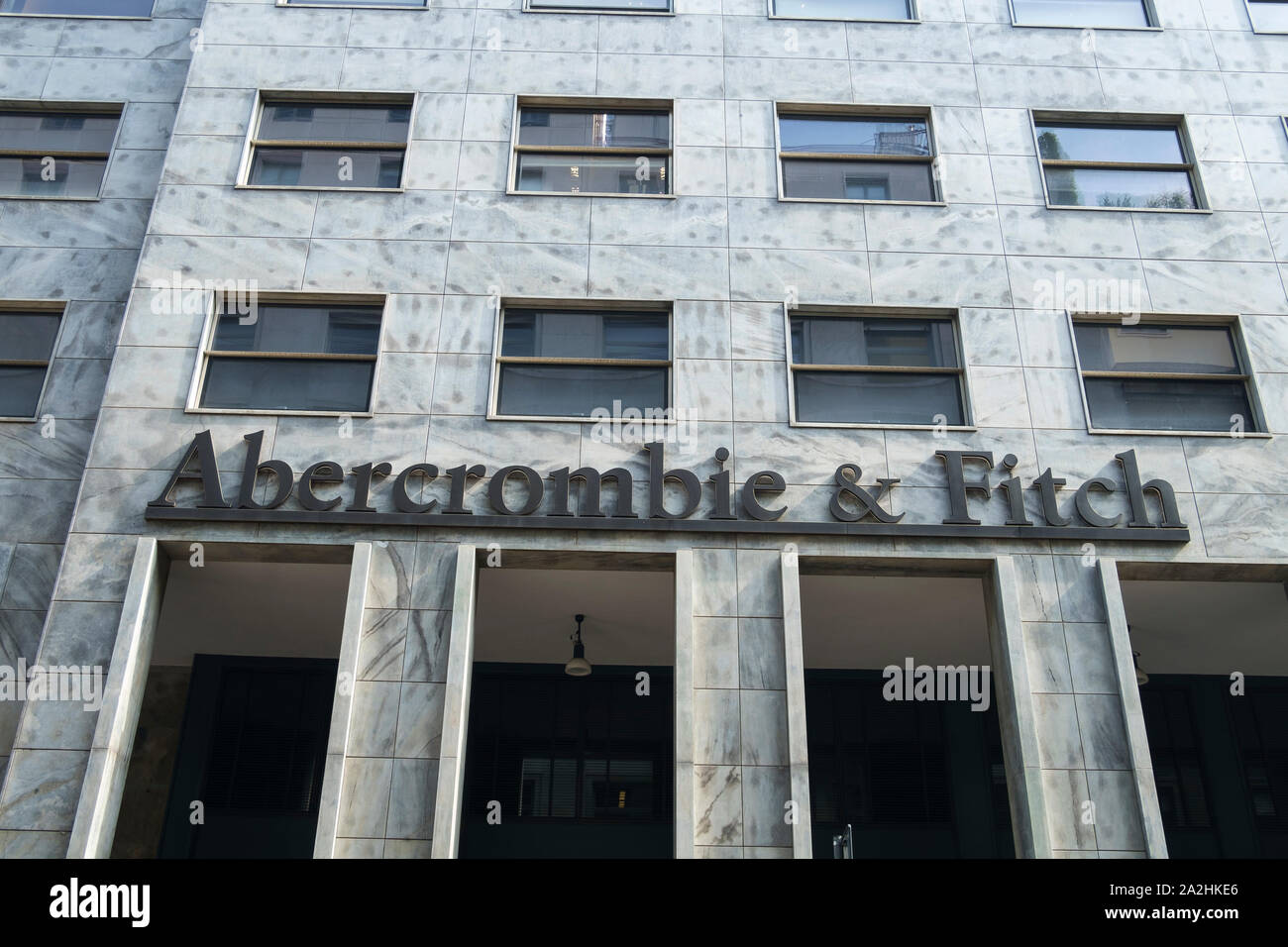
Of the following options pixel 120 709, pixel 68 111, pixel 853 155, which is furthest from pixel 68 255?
pixel 853 155

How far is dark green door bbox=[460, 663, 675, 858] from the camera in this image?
53.6 ft

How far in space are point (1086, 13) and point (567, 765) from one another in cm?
1550

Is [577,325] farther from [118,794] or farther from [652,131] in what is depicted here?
[118,794]

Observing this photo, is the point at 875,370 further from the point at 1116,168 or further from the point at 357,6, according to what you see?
the point at 357,6

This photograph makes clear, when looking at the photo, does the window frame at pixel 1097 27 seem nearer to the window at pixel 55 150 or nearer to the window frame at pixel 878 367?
the window frame at pixel 878 367

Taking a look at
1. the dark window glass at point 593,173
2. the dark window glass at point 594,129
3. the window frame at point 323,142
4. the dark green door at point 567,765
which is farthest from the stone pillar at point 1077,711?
the window frame at point 323,142

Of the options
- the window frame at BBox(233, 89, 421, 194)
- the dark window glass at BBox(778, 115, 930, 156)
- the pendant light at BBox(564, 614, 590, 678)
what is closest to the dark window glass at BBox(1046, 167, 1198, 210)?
the dark window glass at BBox(778, 115, 930, 156)

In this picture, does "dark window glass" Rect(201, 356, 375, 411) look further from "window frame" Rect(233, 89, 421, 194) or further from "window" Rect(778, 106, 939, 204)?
"window" Rect(778, 106, 939, 204)

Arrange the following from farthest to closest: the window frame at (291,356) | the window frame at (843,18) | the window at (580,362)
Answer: the window frame at (843,18), the window at (580,362), the window frame at (291,356)

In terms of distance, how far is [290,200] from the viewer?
14875 mm

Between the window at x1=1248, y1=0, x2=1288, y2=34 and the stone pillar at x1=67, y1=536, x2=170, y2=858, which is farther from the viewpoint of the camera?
the window at x1=1248, y1=0, x2=1288, y2=34

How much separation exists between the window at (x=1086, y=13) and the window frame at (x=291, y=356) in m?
11.6

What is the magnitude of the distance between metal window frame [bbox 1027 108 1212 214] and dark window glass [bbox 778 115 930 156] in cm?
180

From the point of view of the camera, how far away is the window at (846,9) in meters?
17.0
